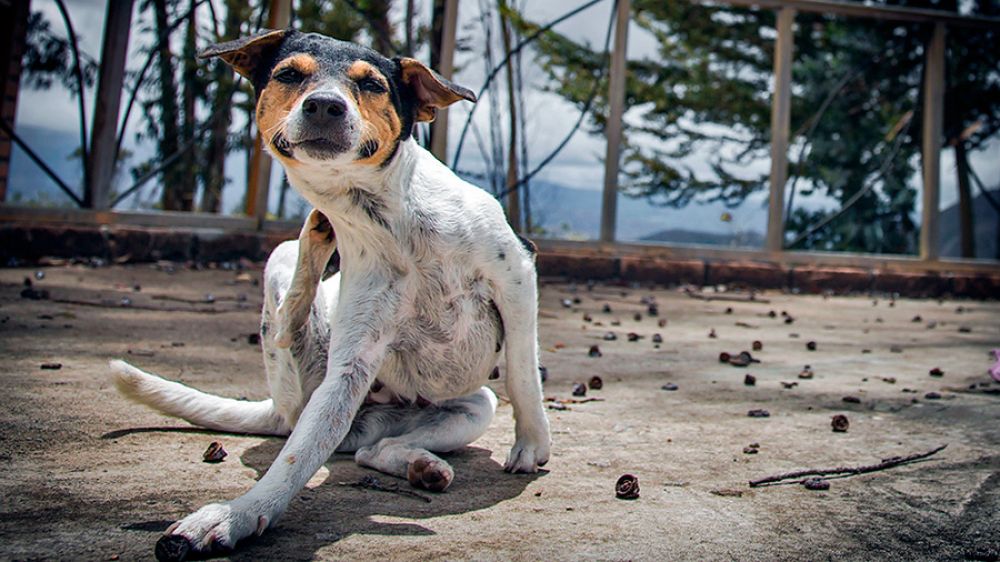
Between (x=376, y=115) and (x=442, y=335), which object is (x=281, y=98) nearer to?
(x=376, y=115)

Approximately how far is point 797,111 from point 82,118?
11.0 meters

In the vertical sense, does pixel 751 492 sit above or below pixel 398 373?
below

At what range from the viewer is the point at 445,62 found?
824 cm

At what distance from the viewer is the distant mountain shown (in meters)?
10.9

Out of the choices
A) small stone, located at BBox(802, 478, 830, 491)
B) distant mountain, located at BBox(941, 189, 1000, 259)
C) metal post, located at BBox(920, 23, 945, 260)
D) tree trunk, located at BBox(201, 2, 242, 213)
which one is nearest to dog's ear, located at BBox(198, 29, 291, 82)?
small stone, located at BBox(802, 478, 830, 491)

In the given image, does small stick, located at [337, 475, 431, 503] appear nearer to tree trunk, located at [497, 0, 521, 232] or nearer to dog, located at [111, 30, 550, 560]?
dog, located at [111, 30, 550, 560]

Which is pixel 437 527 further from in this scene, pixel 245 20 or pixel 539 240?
pixel 245 20

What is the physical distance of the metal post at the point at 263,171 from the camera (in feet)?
26.4

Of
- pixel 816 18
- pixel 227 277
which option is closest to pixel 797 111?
pixel 816 18

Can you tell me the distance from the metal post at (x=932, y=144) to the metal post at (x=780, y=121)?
157 cm

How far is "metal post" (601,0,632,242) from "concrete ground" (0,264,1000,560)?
3.60 meters

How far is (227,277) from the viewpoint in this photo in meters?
7.46

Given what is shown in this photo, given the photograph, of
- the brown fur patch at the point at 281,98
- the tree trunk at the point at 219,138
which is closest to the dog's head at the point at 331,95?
the brown fur patch at the point at 281,98

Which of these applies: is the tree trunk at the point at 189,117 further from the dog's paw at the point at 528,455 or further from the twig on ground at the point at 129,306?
the dog's paw at the point at 528,455
